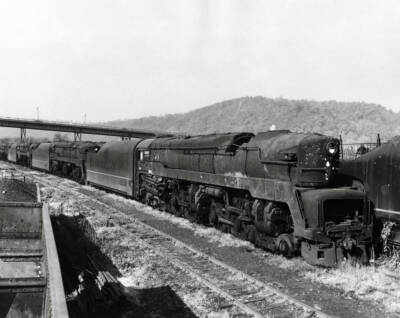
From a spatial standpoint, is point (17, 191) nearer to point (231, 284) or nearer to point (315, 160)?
point (231, 284)

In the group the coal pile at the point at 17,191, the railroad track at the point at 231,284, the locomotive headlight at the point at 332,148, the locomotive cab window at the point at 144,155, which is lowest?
the railroad track at the point at 231,284

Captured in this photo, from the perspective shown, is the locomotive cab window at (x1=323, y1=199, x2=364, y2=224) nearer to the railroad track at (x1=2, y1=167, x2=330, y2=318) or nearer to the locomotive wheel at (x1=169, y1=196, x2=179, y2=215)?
the railroad track at (x1=2, y1=167, x2=330, y2=318)

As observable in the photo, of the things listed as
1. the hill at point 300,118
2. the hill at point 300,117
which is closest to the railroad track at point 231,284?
the hill at point 300,118

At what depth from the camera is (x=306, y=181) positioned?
9.84 metres

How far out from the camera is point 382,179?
10.7m

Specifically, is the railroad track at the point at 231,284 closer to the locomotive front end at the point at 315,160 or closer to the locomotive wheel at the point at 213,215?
the locomotive wheel at the point at 213,215

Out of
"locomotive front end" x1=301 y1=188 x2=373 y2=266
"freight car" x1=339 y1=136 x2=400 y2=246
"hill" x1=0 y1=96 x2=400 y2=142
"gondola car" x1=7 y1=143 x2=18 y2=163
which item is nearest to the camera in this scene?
"locomotive front end" x1=301 y1=188 x2=373 y2=266

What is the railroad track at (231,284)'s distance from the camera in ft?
23.7

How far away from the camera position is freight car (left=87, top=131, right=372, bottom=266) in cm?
932

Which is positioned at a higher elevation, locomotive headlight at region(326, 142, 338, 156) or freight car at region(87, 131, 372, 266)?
locomotive headlight at region(326, 142, 338, 156)

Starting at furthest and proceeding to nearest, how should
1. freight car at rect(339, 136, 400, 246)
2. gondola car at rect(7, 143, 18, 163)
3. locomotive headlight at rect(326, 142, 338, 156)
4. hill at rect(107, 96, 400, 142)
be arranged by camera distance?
gondola car at rect(7, 143, 18, 163) → hill at rect(107, 96, 400, 142) → freight car at rect(339, 136, 400, 246) → locomotive headlight at rect(326, 142, 338, 156)

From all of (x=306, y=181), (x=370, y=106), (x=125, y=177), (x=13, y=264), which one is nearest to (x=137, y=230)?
(x=13, y=264)

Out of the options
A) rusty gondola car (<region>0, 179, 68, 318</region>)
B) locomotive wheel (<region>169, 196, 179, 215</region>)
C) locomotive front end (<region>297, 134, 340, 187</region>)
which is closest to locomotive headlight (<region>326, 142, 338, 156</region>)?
locomotive front end (<region>297, 134, 340, 187</region>)

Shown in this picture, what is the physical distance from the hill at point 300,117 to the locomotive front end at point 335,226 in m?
28.8
